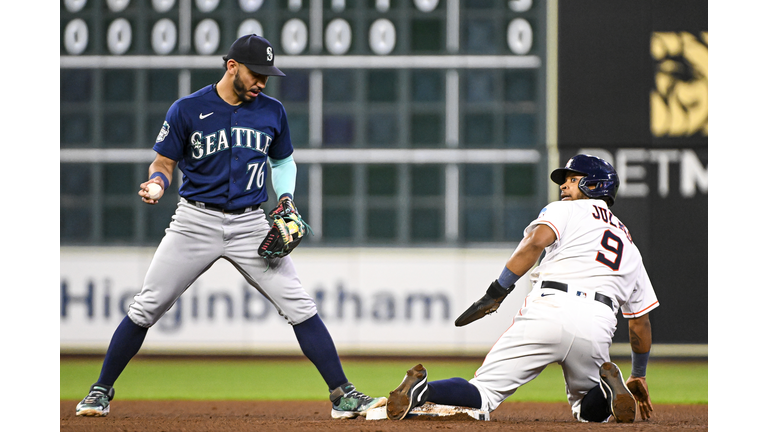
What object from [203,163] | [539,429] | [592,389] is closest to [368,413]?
[539,429]

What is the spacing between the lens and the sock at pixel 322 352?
10.9 ft

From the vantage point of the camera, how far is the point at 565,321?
9.81 feet

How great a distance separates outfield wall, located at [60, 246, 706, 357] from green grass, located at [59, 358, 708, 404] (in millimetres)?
240

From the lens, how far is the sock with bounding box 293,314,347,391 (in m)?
3.32

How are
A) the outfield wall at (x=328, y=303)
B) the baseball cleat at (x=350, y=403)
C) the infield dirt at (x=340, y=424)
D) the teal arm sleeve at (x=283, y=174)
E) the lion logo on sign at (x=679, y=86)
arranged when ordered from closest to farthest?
1. the infield dirt at (x=340, y=424)
2. the baseball cleat at (x=350, y=403)
3. the teal arm sleeve at (x=283, y=174)
4. the lion logo on sign at (x=679, y=86)
5. the outfield wall at (x=328, y=303)

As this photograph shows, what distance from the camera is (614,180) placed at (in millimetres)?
3346

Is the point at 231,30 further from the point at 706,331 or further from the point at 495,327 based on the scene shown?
the point at 706,331

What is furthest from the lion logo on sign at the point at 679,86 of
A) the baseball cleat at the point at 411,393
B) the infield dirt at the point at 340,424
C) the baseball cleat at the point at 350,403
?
the baseball cleat at the point at 411,393

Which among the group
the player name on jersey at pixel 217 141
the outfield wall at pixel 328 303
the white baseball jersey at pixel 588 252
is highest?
the player name on jersey at pixel 217 141

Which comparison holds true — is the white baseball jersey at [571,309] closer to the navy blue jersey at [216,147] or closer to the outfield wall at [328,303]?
the navy blue jersey at [216,147]

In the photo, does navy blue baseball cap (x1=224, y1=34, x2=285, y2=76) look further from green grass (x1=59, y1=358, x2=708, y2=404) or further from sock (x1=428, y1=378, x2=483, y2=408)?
green grass (x1=59, y1=358, x2=708, y2=404)

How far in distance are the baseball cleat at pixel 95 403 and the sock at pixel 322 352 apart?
0.85 m

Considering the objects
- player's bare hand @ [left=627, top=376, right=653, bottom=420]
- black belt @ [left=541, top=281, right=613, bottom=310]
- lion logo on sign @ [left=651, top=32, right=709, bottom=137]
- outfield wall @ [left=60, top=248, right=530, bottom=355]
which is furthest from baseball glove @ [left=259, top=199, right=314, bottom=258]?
lion logo on sign @ [left=651, top=32, right=709, bottom=137]

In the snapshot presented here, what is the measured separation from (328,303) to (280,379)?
1.76 m
